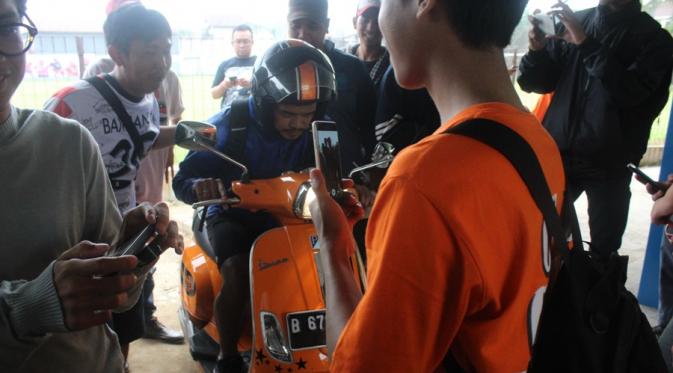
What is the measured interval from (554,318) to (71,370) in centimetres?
104

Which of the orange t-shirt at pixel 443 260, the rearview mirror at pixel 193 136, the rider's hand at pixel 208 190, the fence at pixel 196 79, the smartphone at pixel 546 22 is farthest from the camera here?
the fence at pixel 196 79

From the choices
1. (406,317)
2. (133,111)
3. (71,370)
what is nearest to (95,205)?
(71,370)

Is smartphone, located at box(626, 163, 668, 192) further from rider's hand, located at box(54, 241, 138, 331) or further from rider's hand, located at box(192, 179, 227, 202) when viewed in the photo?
rider's hand, located at box(54, 241, 138, 331)

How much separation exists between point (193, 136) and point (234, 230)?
2.02 ft

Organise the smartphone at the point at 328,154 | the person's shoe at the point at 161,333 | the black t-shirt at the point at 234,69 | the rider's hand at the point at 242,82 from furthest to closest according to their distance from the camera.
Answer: the black t-shirt at the point at 234,69, the rider's hand at the point at 242,82, the person's shoe at the point at 161,333, the smartphone at the point at 328,154

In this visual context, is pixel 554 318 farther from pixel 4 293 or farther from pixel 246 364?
pixel 246 364

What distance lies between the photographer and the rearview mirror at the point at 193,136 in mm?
1764

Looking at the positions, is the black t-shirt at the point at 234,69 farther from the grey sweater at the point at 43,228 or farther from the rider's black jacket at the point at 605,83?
the grey sweater at the point at 43,228

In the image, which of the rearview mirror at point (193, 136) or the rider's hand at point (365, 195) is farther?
the rider's hand at point (365, 195)

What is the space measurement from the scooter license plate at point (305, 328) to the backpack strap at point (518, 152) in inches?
47.5

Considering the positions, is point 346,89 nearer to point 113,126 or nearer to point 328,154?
point 113,126

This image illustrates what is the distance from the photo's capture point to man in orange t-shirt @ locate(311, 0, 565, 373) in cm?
80

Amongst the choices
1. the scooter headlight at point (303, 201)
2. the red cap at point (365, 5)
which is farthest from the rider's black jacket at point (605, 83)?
the scooter headlight at point (303, 201)

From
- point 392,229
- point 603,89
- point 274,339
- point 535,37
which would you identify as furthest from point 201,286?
point 603,89
